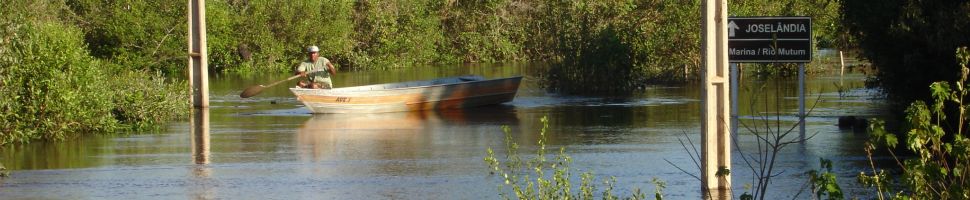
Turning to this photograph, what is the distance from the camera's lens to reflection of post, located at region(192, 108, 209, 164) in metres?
18.5

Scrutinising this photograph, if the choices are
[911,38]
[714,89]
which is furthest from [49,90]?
[714,89]

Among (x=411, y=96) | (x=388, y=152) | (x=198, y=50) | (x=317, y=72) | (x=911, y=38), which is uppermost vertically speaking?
(x=198, y=50)

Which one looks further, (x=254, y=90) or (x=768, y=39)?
(x=254, y=90)

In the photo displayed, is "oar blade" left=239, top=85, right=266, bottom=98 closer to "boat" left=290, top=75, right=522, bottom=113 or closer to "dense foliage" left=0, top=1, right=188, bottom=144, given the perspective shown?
"boat" left=290, top=75, right=522, bottom=113

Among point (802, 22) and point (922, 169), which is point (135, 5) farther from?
point (922, 169)

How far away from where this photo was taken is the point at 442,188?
579 inches

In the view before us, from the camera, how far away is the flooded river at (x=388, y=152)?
14773 millimetres

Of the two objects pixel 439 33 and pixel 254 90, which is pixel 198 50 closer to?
pixel 254 90

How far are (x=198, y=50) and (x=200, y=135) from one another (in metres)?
5.75

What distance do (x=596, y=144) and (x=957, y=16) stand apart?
447 centimetres

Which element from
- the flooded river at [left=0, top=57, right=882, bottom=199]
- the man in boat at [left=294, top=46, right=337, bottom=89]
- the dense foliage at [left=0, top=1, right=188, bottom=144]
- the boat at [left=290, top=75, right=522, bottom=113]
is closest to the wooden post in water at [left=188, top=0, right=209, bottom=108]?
the flooded river at [left=0, top=57, right=882, bottom=199]

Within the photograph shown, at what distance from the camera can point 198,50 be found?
1083 inches

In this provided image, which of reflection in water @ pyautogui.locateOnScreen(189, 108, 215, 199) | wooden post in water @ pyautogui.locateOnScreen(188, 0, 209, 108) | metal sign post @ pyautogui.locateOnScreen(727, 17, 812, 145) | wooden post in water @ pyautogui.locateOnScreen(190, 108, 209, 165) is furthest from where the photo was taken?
wooden post in water @ pyautogui.locateOnScreen(188, 0, 209, 108)

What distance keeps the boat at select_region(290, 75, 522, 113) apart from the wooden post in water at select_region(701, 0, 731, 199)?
1406 centimetres
